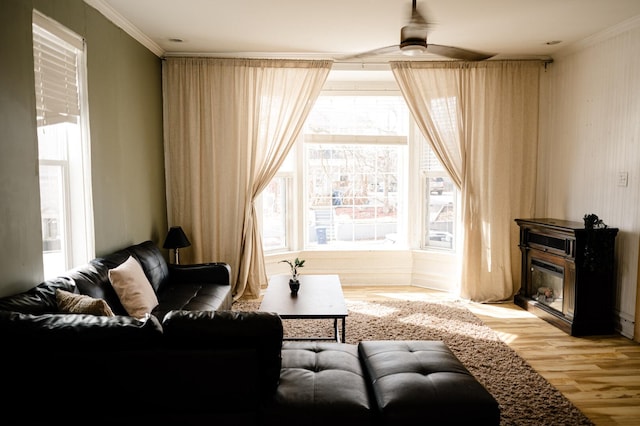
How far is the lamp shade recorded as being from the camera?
15.3 feet

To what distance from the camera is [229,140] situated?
5.12 m

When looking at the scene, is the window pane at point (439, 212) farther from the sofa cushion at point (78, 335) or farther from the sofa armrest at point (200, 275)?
the sofa cushion at point (78, 335)

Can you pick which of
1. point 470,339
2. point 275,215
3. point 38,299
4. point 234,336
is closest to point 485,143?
point 470,339

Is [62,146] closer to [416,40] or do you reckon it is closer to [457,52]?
[416,40]

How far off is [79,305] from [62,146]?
137 centimetres

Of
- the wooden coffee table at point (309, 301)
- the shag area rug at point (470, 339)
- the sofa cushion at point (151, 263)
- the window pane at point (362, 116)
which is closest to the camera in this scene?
the shag area rug at point (470, 339)

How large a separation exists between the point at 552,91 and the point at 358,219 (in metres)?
2.76

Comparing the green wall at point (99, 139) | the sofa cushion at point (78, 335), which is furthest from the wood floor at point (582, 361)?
the green wall at point (99, 139)

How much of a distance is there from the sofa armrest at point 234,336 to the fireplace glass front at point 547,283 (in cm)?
336

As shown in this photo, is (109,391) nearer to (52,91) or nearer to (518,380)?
(52,91)

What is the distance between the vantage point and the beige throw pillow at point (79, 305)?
95.7 inches

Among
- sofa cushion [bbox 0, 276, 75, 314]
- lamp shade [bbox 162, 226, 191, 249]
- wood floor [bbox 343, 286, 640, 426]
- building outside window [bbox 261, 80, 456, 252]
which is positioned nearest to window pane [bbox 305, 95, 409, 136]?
building outside window [bbox 261, 80, 456, 252]

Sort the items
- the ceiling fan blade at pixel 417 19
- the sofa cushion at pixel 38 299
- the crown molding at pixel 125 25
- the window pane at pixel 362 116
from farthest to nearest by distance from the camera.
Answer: the window pane at pixel 362 116 < the crown molding at pixel 125 25 < the ceiling fan blade at pixel 417 19 < the sofa cushion at pixel 38 299

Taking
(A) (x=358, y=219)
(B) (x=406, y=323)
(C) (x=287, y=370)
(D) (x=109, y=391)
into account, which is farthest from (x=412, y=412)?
(A) (x=358, y=219)
